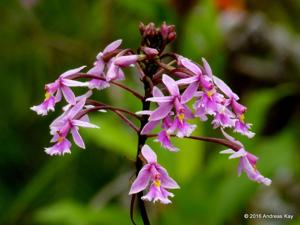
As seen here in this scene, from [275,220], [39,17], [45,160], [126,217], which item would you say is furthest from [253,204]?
[39,17]

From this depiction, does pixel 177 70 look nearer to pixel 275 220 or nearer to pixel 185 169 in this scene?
pixel 185 169

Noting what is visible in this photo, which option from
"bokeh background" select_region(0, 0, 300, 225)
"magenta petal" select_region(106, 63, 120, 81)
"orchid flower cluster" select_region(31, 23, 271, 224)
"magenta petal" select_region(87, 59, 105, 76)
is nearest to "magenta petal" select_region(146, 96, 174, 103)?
"orchid flower cluster" select_region(31, 23, 271, 224)

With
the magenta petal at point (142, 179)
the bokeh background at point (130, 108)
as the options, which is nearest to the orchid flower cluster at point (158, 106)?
the magenta petal at point (142, 179)

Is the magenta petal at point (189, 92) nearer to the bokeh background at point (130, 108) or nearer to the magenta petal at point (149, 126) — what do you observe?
the magenta petal at point (149, 126)

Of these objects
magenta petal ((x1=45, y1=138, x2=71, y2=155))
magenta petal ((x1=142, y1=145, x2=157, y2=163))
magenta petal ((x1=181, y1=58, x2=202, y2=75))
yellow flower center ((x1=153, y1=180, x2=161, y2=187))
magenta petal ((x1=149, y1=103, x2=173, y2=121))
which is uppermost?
magenta petal ((x1=181, y1=58, x2=202, y2=75))

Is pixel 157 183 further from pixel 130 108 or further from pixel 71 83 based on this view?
pixel 130 108

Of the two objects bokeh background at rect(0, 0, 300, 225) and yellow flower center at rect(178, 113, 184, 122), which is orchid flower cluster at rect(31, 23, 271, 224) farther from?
bokeh background at rect(0, 0, 300, 225)
